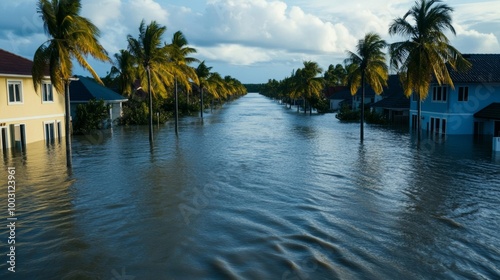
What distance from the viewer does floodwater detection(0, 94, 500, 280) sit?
30.2 feet

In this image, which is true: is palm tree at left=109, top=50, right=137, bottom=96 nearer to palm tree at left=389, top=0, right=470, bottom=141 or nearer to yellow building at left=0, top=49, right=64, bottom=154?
yellow building at left=0, top=49, right=64, bottom=154

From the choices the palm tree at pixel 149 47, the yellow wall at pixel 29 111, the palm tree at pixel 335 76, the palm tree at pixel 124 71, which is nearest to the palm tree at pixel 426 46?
the palm tree at pixel 149 47

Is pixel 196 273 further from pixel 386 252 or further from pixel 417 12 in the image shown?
pixel 417 12

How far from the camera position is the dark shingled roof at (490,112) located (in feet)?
105

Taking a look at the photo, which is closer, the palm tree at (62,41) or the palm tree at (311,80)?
the palm tree at (62,41)

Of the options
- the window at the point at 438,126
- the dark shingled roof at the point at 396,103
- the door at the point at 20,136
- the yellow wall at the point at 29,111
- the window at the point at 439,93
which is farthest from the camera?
the dark shingled roof at the point at 396,103

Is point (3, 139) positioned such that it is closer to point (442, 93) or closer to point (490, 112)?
point (442, 93)

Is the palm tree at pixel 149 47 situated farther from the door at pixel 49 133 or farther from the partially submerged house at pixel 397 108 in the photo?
the partially submerged house at pixel 397 108

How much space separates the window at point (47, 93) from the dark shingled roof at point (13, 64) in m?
1.74

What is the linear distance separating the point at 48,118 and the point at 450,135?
30576mm

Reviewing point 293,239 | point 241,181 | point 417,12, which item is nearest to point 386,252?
point 293,239

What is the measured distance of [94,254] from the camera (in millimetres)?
9805

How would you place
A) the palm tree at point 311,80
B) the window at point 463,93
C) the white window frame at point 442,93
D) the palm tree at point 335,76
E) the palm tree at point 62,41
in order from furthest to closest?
the palm tree at point 335,76
the palm tree at point 311,80
the white window frame at point 442,93
the window at point 463,93
the palm tree at point 62,41

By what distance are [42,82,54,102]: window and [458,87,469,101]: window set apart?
31063 mm
